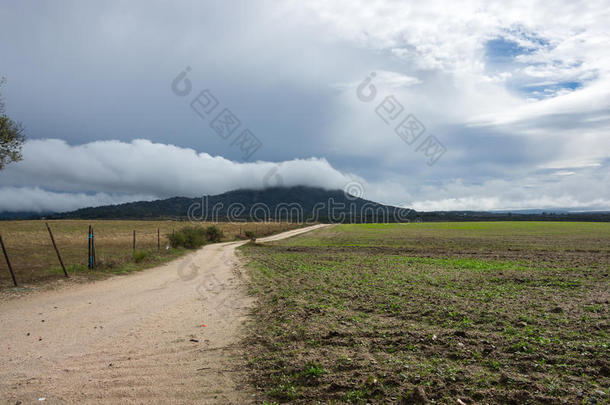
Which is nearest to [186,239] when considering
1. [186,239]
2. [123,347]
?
[186,239]

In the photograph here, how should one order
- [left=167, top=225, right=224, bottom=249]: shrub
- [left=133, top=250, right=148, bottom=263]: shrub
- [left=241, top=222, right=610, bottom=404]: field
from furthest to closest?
[left=167, top=225, right=224, bottom=249]: shrub → [left=133, top=250, right=148, bottom=263]: shrub → [left=241, top=222, right=610, bottom=404]: field

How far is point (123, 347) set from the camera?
777 centimetres

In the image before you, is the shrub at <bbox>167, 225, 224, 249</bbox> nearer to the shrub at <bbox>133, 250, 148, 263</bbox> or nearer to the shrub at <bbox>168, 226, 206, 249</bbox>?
the shrub at <bbox>168, 226, 206, 249</bbox>

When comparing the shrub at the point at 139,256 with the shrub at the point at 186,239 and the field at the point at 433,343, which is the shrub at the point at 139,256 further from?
the shrub at the point at 186,239

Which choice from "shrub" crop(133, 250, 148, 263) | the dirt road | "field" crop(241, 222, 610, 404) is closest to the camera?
"field" crop(241, 222, 610, 404)

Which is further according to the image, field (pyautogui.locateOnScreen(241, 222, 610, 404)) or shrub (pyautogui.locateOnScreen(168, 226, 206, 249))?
shrub (pyautogui.locateOnScreen(168, 226, 206, 249))

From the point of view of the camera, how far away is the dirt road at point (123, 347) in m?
5.75

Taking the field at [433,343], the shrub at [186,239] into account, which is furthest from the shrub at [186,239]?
the field at [433,343]

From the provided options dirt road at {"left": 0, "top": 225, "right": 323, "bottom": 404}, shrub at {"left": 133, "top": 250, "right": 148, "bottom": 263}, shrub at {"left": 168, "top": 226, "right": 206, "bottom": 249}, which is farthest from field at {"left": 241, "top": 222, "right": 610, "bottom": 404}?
shrub at {"left": 168, "top": 226, "right": 206, "bottom": 249}

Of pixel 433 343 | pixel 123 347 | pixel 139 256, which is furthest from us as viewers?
pixel 139 256

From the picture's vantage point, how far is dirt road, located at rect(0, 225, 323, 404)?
5.75m

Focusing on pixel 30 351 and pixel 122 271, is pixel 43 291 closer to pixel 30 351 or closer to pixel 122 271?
pixel 122 271

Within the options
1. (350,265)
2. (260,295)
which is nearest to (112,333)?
(260,295)

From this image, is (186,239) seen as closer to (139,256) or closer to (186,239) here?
(186,239)
